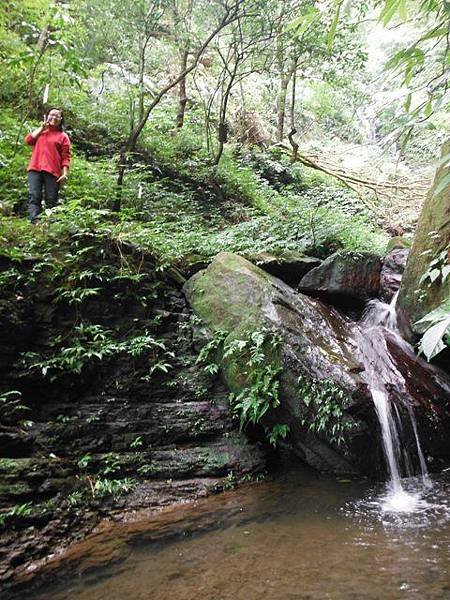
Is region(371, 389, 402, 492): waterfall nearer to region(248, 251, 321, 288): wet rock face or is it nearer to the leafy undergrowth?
region(248, 251, 321, 288): wet rock face

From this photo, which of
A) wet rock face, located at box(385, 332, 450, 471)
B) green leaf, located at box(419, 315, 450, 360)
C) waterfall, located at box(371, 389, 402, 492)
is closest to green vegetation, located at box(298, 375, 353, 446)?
waterfall, located at box(371, 389, 402, 492)

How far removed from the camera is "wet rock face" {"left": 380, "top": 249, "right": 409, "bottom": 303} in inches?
291

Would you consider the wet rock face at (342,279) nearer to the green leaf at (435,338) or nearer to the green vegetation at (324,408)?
the green vegetation at (324,408)

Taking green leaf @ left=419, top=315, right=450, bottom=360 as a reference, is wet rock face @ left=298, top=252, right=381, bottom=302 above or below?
above

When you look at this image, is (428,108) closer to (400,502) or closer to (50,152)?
(400,502)

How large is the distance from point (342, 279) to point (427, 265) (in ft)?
4.77

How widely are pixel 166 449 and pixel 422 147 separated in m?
14.0

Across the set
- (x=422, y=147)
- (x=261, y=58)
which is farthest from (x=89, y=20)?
(x=422, y=147)

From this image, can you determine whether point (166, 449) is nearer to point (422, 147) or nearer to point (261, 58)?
point (261, 58)

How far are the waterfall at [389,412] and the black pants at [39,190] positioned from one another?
5.13m

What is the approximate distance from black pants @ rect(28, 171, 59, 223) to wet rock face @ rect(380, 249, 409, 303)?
5675mm

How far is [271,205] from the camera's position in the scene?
10.5m

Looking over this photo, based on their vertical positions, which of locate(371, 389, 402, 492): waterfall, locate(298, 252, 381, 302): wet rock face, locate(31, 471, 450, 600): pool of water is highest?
locate(298, 252, 381, 302): wet rock face

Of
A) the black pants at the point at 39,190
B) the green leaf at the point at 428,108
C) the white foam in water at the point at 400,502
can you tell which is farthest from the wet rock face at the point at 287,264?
the green leaf at the point at 428,108
